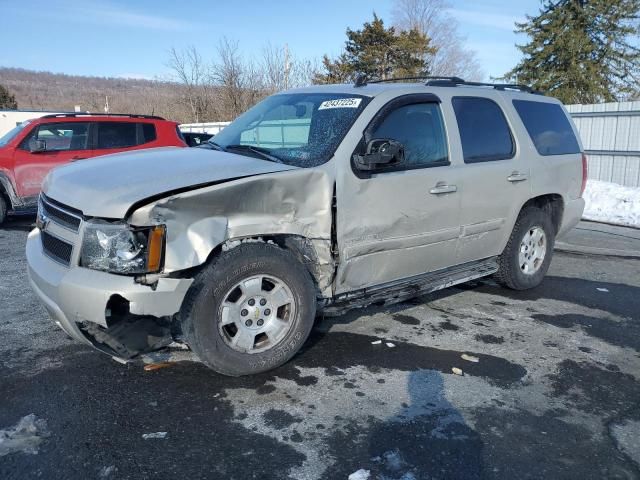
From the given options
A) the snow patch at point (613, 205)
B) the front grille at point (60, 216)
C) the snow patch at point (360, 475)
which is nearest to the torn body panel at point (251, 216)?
the front grille at point (60, 216)

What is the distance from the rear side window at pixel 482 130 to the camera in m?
4.58

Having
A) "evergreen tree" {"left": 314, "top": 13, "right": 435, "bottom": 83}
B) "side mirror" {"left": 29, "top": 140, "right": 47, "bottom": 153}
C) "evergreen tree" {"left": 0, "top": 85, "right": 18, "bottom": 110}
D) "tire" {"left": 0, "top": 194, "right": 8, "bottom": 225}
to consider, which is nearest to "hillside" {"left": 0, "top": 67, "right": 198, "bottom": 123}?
"evergreen tree" {"left": 0, "top": 85, "right": 18, "bottom": 110}

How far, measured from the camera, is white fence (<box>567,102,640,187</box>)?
13039 mm

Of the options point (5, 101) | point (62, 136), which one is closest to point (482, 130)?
point (62, 136)

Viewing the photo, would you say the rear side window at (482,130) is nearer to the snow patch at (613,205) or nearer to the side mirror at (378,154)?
the side mirror at (378,154)

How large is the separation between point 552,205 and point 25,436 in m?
5.22

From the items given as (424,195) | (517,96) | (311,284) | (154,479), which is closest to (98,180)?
(311,284)

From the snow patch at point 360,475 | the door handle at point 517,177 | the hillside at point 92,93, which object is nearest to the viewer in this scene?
the snow patch at point 360,475

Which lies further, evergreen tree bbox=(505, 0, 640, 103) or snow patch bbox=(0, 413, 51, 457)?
evergreen tree bbox=(505, 0, 640, 103)

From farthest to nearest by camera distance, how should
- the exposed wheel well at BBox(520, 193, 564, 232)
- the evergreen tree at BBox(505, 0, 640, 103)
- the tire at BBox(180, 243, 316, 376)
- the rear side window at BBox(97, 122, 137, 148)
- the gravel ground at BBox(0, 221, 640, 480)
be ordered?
the evergreen tree at BBox(505, 0, 640, 103), the rear side window at BBox(97, 122, 137, 148), the exposed wheel well at BBox(520, 193, 564, 232), the tire at BBox(180, 243, 316, 376), the gravel ground at BBox(0, 221, 640, 480)

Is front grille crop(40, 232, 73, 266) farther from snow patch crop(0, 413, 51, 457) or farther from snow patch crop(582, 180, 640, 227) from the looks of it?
snow patch crop(582, 180, 640, 227)

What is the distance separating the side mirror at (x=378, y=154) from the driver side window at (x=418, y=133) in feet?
0.54

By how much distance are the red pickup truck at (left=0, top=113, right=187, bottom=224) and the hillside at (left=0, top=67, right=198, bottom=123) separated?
18.7 meters

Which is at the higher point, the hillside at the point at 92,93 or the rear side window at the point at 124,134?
the hillside at the point at 92,93
